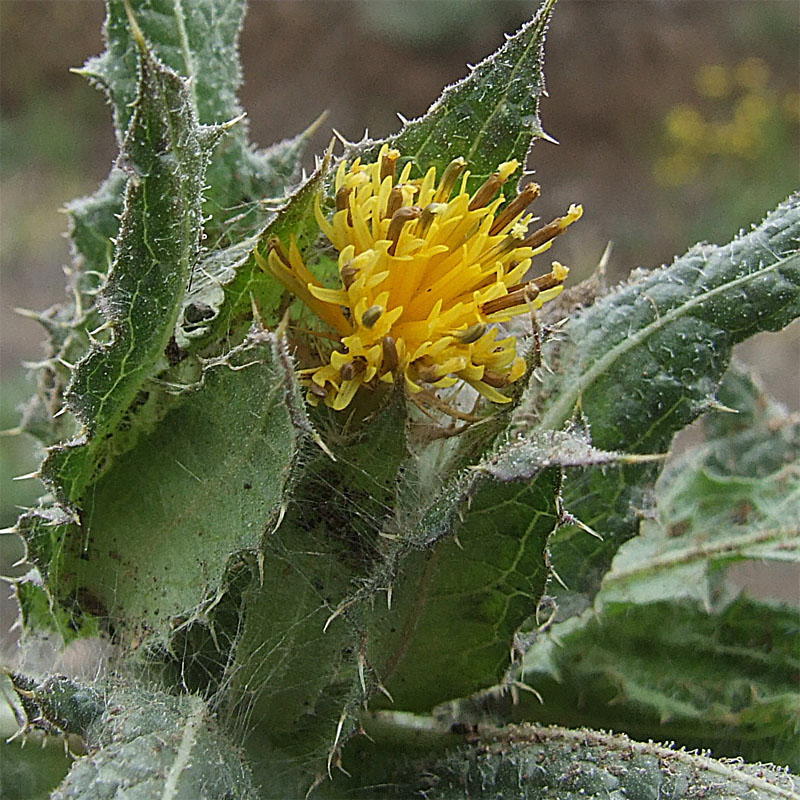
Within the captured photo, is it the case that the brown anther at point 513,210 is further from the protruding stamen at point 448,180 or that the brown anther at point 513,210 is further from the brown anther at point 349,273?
the brown anther at point 349,273

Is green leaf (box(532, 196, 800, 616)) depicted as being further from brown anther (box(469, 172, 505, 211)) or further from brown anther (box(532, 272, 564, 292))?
brown anther (box(469, 172, 505, 211))

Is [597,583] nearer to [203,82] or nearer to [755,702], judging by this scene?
[755,702]

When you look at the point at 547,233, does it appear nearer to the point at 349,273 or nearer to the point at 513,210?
the point at 513,210

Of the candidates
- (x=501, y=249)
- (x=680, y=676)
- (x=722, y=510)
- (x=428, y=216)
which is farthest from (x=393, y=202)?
(x=722, y=510)

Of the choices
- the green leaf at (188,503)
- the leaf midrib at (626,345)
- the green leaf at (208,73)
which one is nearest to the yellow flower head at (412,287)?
the green leaf at (188,503)

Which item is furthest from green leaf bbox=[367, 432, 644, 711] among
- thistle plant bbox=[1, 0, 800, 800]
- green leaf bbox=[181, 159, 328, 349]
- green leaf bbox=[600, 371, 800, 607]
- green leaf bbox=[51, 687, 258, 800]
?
green leaf bbox=[600, 371, 800, 607]

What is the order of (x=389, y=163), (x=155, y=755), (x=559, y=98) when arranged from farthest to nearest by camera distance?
(x=559, y=98), (x=389, y=163), (x=155, y=755)

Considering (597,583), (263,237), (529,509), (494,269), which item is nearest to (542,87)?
(494,269)
